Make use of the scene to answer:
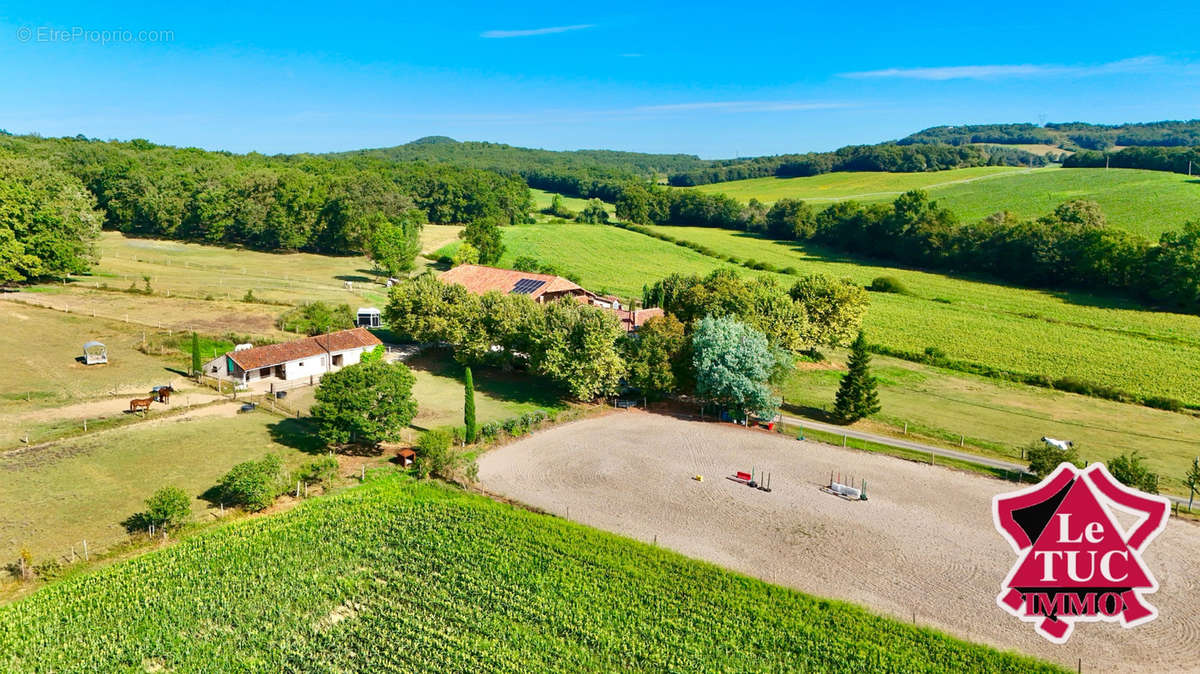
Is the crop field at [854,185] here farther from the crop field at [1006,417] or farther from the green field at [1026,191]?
the crop field at [1006,417]

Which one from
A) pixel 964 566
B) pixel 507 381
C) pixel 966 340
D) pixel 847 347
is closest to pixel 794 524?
pixel 964 566

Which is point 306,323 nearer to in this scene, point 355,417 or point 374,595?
point 355,417

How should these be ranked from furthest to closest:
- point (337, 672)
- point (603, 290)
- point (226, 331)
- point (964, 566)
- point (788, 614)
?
point (603, 290)
point (226, 331)
point (964, 566)
point (788, 614)
point (337, 672)

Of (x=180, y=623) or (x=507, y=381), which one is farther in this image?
(x=507, y=381)

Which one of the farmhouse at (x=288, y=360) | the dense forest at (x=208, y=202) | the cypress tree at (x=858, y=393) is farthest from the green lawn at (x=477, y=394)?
A: the dense forest at (x=208, y=202)

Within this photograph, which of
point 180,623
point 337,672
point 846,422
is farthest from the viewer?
Answer: point 846,422

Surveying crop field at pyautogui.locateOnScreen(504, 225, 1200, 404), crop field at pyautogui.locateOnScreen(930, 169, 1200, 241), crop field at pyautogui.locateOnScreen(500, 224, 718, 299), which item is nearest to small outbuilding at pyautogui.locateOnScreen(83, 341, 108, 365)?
crop field at pyautogui.locateOnScreen(500, 224, 718, 299)
